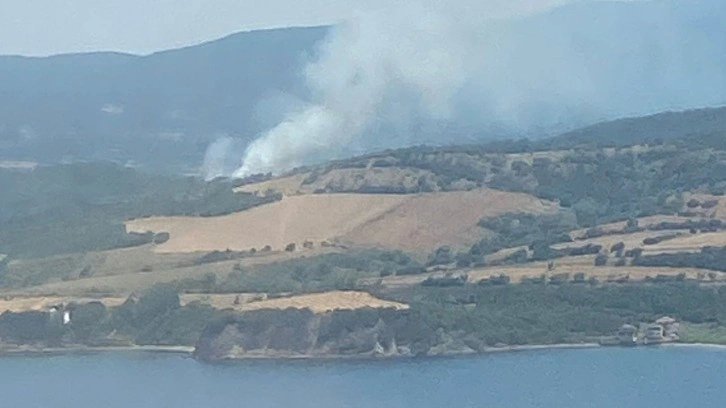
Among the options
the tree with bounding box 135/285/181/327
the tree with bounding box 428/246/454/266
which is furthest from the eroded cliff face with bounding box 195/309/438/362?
the tree with bounding box 428/246/454/266

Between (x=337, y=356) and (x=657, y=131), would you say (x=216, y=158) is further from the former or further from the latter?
(x=337, y=356)

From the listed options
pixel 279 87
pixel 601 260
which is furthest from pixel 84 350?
pixel 279 87

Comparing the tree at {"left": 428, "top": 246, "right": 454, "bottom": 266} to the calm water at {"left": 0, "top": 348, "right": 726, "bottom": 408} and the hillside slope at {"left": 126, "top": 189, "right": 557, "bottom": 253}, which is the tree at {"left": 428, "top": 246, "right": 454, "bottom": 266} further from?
the calm water at {"left": 0, "top": 348, "right": 726, "bottom": 408}

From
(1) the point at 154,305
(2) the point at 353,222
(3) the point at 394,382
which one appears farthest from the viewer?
(2) the point at 353,222

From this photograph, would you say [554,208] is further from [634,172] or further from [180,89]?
[180,89]

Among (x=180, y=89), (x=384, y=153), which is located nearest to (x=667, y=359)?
(x=384, y=153)

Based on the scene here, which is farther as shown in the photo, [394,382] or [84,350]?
[84,350]
